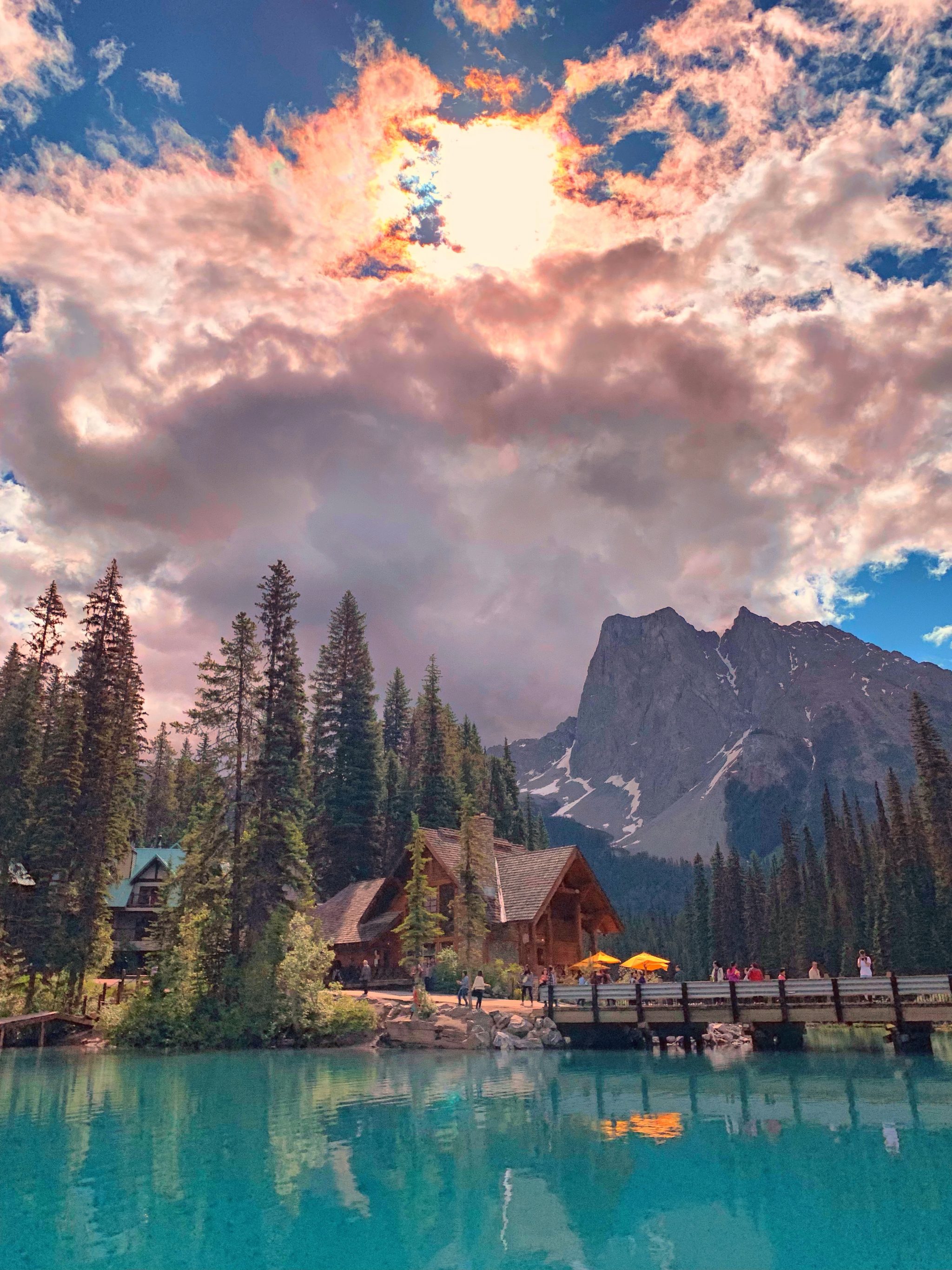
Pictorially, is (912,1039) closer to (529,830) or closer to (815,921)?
(815,921)

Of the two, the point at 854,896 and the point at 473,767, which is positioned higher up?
the point at 473,767

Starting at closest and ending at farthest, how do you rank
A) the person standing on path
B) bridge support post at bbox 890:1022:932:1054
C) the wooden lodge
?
bridge support post at bbox 890:1022:932:1054 → the person standing on path → the wooden lodge

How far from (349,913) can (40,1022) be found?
19.0 m

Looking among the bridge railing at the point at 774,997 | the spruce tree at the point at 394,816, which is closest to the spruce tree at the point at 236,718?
the bridge railing at the point at 774,997

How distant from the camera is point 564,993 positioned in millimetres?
37594

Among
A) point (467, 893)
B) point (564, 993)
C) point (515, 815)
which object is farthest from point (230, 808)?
point (515, 815)

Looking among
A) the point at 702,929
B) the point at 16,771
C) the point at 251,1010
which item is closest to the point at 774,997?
the point at 251,1010

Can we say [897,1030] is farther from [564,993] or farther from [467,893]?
[467,893]

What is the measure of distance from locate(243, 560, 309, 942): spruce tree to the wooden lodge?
8.29 metres

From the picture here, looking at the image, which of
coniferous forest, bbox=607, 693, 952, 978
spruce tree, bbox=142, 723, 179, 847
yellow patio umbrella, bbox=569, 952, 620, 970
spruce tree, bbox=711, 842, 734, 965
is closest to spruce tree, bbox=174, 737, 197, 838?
spruce tree, bbox=142, 723, 179, 847

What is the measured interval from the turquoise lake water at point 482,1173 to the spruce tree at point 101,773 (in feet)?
58.7

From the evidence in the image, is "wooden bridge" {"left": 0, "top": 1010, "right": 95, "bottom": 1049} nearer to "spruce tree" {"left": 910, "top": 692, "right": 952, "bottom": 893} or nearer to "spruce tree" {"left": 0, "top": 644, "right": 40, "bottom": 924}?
"spruce tree" {"left": 0, "top": 644, "right": 40, "bottom": 924}

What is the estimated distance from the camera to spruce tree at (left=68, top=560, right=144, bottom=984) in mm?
44688

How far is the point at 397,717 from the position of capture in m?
110
